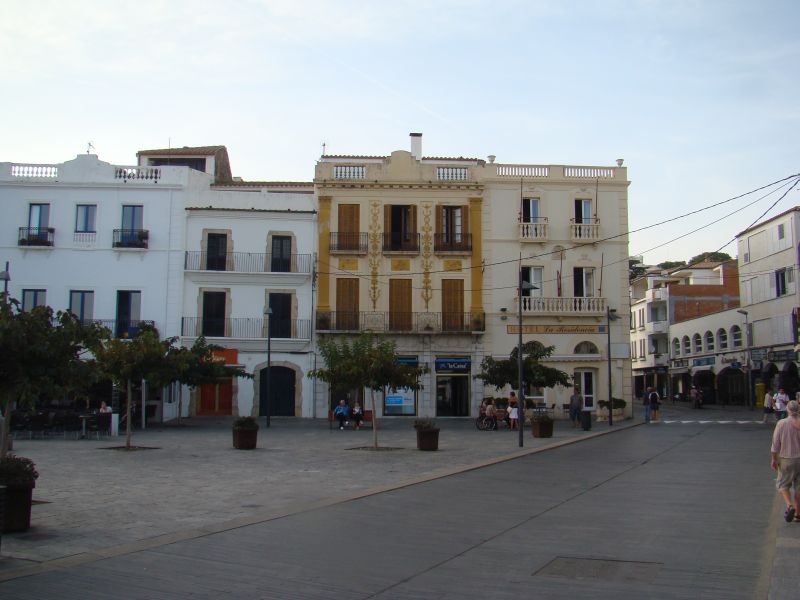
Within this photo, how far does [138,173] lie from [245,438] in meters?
21.9

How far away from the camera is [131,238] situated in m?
39.2

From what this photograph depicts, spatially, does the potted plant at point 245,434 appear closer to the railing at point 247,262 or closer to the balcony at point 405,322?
the balcony at point 405,322

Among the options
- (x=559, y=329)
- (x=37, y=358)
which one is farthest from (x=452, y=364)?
(x=37, y=358)

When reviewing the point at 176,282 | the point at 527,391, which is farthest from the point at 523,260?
the point at 176,282

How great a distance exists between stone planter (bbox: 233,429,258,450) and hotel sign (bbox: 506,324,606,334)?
2038cm

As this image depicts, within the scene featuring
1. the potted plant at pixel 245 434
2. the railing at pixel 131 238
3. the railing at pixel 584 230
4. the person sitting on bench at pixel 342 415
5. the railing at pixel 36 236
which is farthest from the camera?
the railing at pixel 584 230

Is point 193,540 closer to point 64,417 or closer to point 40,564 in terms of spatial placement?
point 40,564

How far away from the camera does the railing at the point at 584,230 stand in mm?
41250

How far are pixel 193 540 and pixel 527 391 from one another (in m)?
32.1

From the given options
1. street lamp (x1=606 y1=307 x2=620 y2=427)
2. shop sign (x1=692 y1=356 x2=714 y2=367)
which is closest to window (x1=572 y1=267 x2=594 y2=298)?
street lamp (x1=606 y1=307 x2=620 y2=427)

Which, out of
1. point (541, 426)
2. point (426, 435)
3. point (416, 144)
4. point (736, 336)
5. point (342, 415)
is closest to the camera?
point (426, 435)

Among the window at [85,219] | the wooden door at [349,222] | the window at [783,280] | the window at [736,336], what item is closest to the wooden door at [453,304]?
the wooden door at [349,222]

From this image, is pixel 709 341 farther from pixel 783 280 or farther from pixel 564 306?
pixel 564 306

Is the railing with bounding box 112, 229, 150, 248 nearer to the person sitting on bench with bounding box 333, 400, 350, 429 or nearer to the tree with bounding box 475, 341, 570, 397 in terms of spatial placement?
the person sitting on bench with bounding box 333, 400, 350, 429
